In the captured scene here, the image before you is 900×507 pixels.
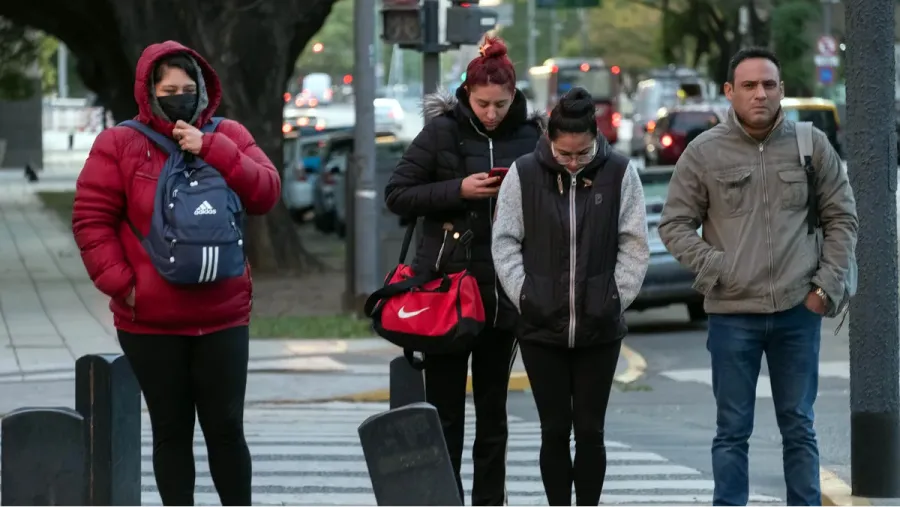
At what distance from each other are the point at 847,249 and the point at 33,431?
320cm

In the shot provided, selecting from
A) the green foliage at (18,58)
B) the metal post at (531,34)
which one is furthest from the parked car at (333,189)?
the metal post at (531,34)

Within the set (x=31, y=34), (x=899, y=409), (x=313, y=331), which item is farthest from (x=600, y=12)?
(x=899, y=409)

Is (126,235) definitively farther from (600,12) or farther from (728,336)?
(600,12)

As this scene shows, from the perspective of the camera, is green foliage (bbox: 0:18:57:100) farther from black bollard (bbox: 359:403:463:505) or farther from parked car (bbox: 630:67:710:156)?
black bollard (bbox: 359:403:463:505)

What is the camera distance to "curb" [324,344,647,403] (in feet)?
39.6

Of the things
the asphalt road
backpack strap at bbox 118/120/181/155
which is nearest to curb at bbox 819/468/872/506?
the asphalt road

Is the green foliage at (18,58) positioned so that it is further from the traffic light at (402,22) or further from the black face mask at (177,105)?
the black face mask at (177,105)

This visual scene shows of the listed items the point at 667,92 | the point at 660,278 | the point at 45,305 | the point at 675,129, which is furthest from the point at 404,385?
the point at 667,92

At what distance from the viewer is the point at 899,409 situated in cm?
739

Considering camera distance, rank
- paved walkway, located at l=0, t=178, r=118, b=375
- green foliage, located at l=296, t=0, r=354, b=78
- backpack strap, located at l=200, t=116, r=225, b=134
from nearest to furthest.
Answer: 1. backpack strap, located at l=200, t=116, r=225, b=134
2. paved walkway, located at l=0, t=178, r=118, b=375
3. green foliage, located at l=296, t=0, r=354, b=78

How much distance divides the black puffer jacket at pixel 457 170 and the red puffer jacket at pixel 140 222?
813 millimetres

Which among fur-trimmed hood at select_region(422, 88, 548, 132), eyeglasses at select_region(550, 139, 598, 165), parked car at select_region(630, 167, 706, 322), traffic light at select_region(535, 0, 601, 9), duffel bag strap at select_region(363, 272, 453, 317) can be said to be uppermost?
traffic light at select_region(535, 0, 601, 9)

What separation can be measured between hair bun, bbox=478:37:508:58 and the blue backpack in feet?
3.88

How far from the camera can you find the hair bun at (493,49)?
6293 mm
